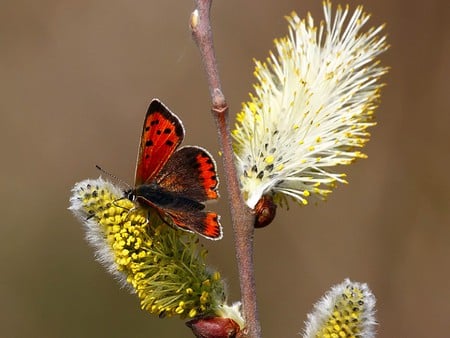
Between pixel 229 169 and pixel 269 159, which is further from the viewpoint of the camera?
pixel 269 159

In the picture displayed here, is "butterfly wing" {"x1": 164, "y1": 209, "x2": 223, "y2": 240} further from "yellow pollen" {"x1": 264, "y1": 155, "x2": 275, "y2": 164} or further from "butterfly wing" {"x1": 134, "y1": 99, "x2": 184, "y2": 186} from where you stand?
"yellow pollen" {"x1": 264, "y1": 155, "x2": 275, "y2": 164}

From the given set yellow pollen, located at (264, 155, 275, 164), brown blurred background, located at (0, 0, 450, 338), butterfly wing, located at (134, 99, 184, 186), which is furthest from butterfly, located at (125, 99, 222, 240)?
brown blurred background, located at (0, 0, 450, 338)

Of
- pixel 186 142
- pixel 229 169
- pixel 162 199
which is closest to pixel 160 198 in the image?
pixel 162 199

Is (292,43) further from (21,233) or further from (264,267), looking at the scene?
(21,233)

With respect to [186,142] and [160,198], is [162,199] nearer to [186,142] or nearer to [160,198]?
[160,198]

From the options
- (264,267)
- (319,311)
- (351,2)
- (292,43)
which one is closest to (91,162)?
(264,267)
